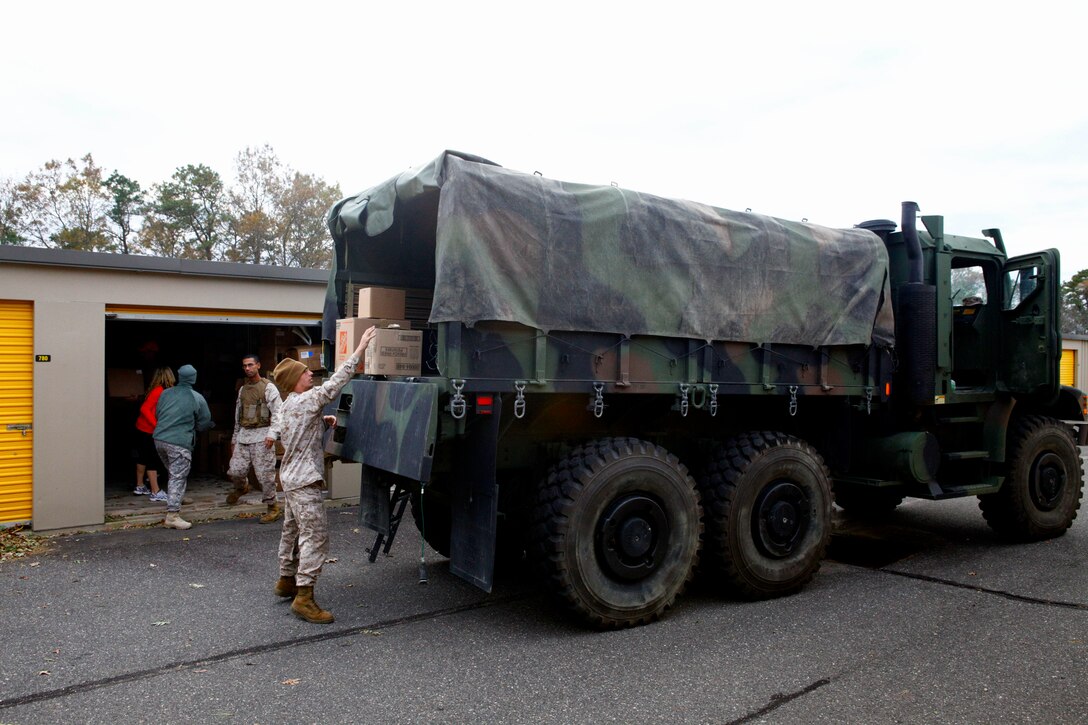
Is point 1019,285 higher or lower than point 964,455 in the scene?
higher

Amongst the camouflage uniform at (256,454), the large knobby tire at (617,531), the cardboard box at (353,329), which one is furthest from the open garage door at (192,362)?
the large knobby tire at (617,531)

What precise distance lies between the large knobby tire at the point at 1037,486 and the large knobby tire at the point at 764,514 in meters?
2.62

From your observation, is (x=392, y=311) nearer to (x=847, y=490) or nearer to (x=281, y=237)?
(x=847, y=490)

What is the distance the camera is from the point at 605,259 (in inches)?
223

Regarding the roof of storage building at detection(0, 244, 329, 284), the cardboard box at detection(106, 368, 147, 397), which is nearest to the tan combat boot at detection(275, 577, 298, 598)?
the roof of storage building at detection(0, 244, 329, 284)

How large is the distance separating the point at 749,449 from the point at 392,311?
2.88m

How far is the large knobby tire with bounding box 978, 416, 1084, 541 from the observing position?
7934 mm

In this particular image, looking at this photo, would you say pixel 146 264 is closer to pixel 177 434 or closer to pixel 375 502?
pixel 177 434

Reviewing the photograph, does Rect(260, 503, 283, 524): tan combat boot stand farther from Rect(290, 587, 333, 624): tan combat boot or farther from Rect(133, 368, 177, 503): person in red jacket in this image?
Rect(290, 587, 333, 624): tan combat boot

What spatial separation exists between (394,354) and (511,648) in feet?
6.97

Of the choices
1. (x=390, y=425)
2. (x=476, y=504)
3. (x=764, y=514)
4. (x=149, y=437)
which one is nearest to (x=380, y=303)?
(x=390, y=425)

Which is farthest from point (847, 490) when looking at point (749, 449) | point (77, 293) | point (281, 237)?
point (281, 237)

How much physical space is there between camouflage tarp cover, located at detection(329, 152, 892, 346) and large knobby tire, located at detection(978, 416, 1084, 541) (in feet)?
7.42

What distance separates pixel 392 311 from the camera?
6.15m
